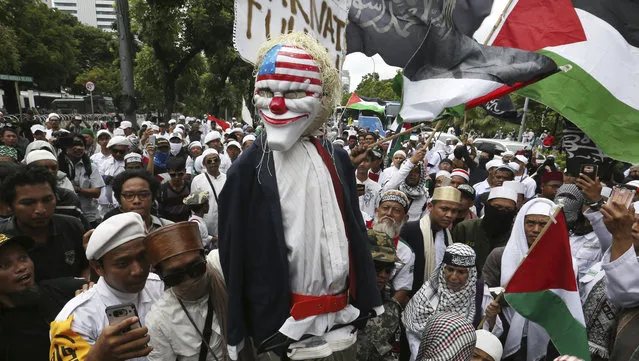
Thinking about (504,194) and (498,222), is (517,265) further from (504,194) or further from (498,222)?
(504,194)

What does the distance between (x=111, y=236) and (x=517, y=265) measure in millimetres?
2687

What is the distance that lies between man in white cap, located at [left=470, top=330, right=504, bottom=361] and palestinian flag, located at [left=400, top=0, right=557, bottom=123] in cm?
153

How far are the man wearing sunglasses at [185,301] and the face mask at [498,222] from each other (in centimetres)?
298

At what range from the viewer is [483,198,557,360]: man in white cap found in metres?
3.08

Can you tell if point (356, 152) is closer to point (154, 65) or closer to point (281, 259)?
point (281, 259)

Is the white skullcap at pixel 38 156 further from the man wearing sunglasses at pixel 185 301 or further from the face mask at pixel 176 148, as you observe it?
the face mask at pixel 176 148

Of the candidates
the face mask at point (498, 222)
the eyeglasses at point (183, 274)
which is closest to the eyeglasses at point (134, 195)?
the eyeglasses at point (183, 274)

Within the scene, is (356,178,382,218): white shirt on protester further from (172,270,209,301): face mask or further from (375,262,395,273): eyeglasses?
(172,270,209,301): face mask

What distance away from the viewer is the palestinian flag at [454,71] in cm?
314

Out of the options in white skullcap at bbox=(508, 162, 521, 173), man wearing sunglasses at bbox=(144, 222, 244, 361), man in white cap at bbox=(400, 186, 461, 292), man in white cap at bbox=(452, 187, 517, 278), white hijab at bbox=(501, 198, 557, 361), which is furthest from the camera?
white skullcap at bbox=(508, 162, 521, 173)

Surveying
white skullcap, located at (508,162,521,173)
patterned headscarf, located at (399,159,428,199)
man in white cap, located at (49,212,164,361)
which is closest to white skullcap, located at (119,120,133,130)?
patterned headscarf, located at (399,159,428,199)

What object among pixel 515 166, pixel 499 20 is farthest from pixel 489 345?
pixel 515 166

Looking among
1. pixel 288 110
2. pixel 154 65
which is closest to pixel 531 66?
pixel 288 110

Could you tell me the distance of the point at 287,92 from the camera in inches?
72.5
